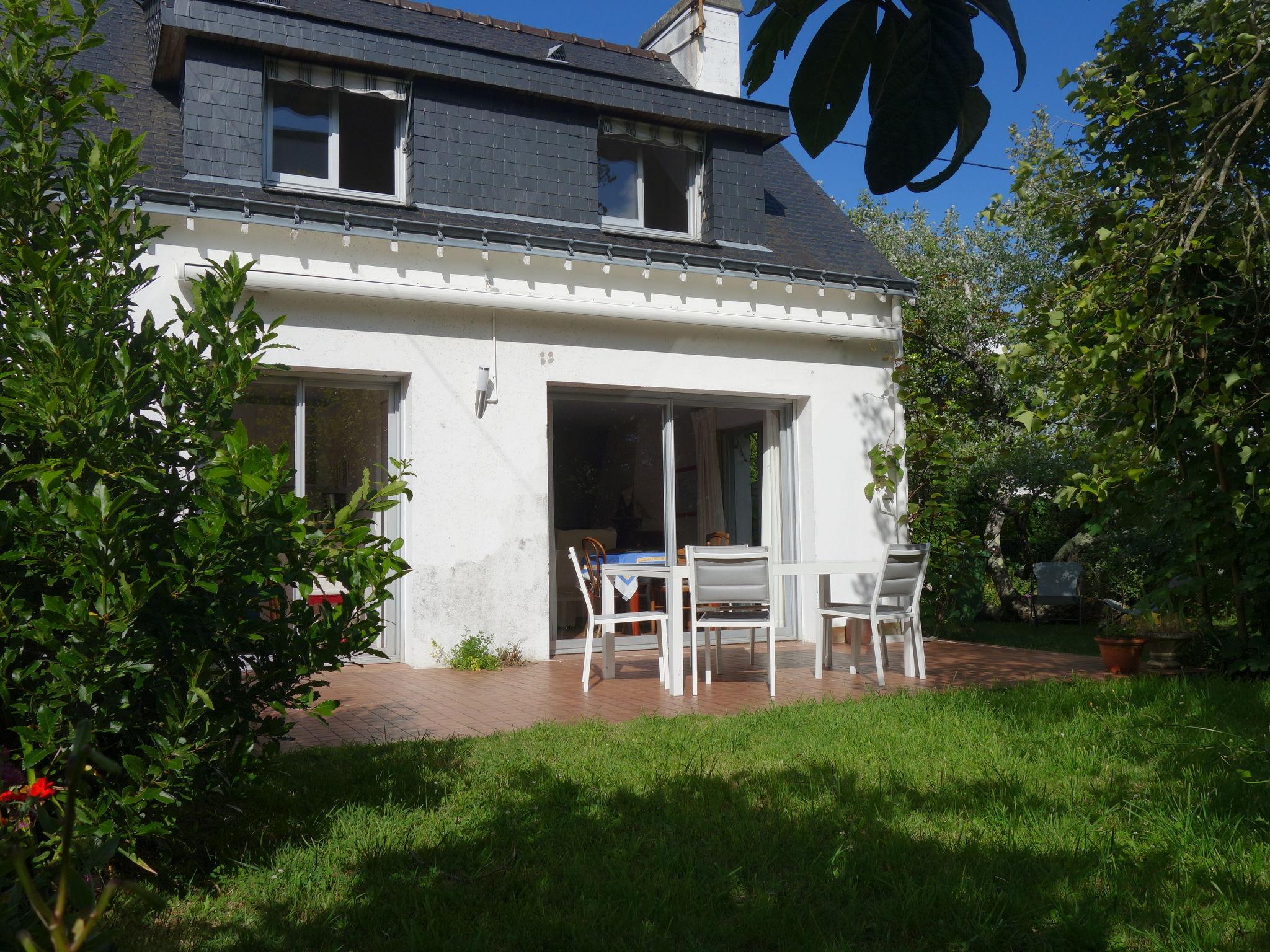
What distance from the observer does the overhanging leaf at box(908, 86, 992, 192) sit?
4.00 ft

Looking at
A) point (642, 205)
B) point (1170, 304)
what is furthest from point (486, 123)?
point (1170, 304)

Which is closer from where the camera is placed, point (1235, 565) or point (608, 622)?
point (1235, 565)

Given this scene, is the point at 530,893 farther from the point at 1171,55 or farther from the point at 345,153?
the point at 345,153

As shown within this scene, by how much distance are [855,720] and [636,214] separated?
6.50 metres

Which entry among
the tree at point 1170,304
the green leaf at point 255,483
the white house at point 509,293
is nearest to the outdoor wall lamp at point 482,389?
the white house at point 509,293

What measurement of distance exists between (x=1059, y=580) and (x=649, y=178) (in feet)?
23.5

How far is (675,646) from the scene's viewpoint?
7066 millimetres

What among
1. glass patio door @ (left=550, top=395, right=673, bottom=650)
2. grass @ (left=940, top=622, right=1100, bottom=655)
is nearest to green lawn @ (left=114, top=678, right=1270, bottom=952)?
glass patio door @ (left=550, top=395, right=673, bottom=650)

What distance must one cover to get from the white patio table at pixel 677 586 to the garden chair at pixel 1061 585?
591 cm

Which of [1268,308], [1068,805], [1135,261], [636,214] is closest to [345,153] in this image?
[636,214]

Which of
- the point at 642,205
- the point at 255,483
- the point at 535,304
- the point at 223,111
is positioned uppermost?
the point at 223,111

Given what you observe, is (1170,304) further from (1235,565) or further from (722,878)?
(722,878)

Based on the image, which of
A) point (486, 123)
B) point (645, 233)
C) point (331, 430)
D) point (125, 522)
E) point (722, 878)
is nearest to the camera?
point (125, 522)

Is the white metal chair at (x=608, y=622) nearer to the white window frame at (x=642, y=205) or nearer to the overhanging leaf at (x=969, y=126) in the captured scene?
the white window frame at (x=642, y=205)
